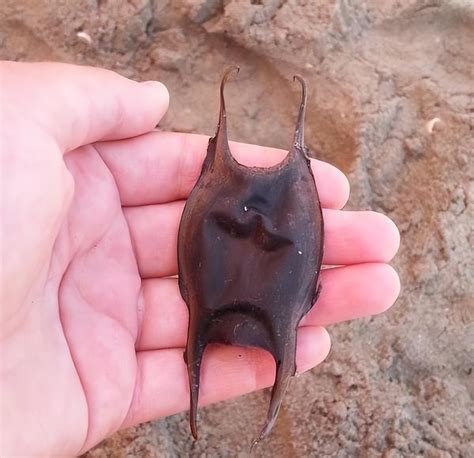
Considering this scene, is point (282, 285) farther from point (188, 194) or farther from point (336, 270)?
point (188, 194)

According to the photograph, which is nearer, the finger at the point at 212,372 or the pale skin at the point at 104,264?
the pale skin at the point at 104,264

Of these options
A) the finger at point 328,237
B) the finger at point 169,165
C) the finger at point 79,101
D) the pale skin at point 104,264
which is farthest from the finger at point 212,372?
the finger at point 79,101

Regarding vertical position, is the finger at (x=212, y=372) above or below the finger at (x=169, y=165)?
below

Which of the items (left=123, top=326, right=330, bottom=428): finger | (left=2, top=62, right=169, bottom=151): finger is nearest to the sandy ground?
(left=123, top=326, right=330, bottom=428): finger

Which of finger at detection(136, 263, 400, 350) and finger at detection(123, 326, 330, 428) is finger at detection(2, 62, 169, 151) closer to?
finger at detection(136, 263, 400, 350)

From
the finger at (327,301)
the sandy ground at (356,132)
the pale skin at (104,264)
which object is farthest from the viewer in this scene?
the sandy ground at (356,132)

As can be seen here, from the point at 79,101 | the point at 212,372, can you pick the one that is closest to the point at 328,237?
the point at 212,372

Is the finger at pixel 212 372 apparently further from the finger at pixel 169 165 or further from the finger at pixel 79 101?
the finger at pixel 79 101
